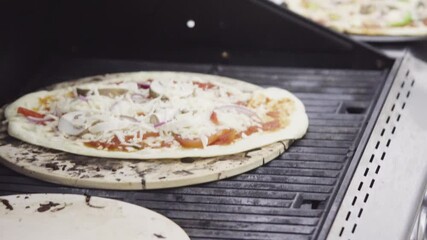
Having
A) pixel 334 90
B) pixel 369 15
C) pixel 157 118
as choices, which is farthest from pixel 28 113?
pixel 369 15

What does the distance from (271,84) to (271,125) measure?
1.79ft

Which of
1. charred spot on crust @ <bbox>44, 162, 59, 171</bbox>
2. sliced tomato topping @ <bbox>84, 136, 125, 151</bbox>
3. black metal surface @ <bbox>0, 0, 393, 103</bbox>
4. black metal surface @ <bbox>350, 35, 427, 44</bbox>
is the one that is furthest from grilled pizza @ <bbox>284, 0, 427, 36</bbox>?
charred spot on crust @ <bbox>44, 162, 59, 171</bbox>

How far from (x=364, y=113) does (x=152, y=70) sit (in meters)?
0.95

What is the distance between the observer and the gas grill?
2514 millimetres

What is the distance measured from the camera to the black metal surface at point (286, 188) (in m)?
2.44

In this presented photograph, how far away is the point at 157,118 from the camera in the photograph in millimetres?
3047

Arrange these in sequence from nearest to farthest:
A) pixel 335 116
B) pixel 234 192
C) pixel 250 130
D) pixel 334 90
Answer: pixel 234 192
pixel 250 130
pixel 335 116
pixel 334 90

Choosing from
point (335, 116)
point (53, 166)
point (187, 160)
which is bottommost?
point (53, 166)

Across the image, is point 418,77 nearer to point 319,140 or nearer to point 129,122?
point 319,140

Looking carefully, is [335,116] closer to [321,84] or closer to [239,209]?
[321,84]

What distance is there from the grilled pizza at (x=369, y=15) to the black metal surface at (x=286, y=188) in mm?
694

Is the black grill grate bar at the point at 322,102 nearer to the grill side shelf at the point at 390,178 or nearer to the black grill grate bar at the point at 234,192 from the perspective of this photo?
the grill side shelf at the point at 390,178

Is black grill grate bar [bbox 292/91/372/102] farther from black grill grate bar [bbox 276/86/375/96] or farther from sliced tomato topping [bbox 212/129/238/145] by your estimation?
sliced tomato topping [bbox 212/129/238/145]

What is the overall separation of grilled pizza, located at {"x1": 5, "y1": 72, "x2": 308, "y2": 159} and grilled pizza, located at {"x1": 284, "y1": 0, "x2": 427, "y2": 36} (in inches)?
38.3
